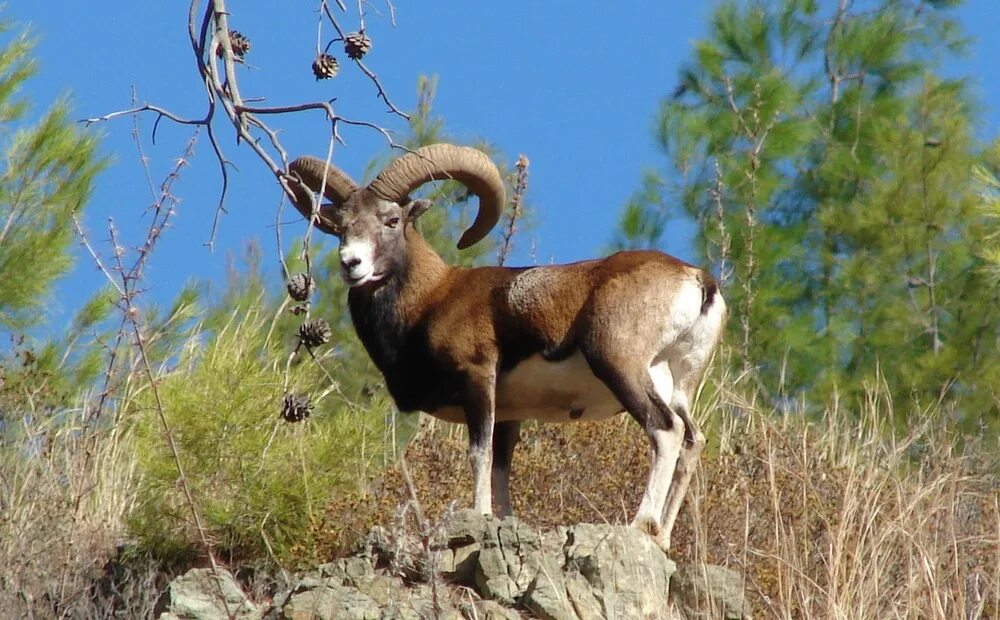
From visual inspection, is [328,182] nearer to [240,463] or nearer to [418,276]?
[418,276]

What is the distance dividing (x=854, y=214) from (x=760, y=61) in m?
2.73

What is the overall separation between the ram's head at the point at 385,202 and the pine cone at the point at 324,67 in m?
3.44

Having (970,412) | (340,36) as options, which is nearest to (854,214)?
(970,412)

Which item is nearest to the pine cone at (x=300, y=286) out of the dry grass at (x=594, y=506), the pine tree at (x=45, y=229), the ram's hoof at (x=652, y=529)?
the dry grass at (x=594, y=506)

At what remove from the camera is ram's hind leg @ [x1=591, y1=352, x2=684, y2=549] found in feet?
30.9

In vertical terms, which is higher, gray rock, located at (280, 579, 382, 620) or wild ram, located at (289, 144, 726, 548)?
wild ram, located at (289, 144, 726, 548)

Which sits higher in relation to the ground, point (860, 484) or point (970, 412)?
point (970, 412)

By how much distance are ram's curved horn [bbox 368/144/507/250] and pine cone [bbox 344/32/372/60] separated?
3.55 meters

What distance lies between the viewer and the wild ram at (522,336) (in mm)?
9695

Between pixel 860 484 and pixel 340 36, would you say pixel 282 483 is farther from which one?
pixel 340 36

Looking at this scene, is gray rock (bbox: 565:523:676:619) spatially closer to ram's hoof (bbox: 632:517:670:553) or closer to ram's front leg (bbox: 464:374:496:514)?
ram's hoof (bbox: 632:517:670:553)

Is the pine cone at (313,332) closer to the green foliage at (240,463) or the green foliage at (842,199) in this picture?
the green foliage at (240,463)

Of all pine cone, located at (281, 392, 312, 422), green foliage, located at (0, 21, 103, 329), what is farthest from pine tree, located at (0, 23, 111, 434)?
pine cone, located at (281, 392, 312, 422)

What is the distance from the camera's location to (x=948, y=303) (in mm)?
19969
